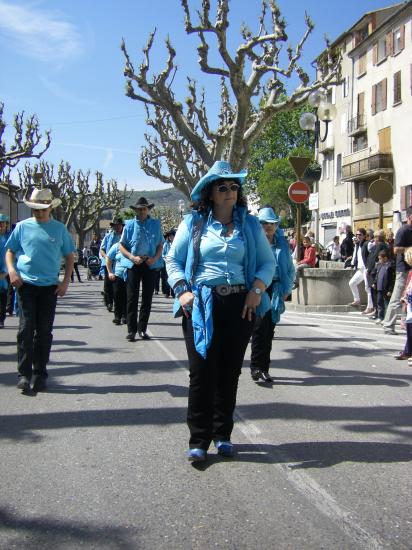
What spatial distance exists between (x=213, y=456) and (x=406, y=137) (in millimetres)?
36606

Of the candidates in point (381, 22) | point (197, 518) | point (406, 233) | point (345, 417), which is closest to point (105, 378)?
point (345, 417)

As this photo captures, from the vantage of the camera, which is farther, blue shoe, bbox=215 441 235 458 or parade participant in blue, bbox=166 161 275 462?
blue shoe, bbox=215 441 235 458

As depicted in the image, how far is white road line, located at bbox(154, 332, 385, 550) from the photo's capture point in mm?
3180

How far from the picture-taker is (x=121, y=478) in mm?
4016

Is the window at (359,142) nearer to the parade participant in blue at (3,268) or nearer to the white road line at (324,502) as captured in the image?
the parade participant in blue at (3,268)

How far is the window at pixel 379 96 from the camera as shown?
133ft

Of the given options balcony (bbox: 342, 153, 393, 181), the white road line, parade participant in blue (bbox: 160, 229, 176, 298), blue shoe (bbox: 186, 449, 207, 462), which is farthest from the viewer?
balcony (bbox: 342, 153, 393, 181)

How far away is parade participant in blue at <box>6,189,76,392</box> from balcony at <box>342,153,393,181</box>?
3612 cm

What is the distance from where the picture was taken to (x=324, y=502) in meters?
3.64

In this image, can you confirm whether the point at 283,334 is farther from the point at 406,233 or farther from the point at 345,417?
the point at 345,417

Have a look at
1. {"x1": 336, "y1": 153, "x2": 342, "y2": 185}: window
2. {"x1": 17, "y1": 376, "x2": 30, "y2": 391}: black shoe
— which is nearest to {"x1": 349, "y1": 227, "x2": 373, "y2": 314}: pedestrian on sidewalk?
{"x1": 17, "y1": 376, "x2": 30, "y2": 391}: black shoe

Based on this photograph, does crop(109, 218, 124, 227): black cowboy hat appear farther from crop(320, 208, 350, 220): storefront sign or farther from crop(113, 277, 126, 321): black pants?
crop(320, 208, 350, 220): storefront sign

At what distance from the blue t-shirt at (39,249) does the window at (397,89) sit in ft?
116

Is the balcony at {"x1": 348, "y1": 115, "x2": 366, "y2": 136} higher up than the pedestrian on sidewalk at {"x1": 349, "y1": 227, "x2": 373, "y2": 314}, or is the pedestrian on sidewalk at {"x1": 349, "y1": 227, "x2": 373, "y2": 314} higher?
the balcony at {"x1": 348, "y1": 115, "x2": 366, "y2": 136}
